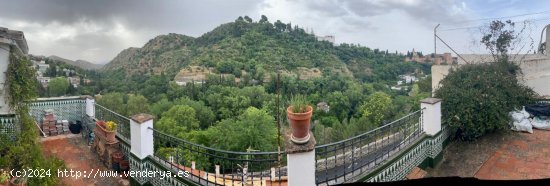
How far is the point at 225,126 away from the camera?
28.5 meters

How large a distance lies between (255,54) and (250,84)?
37.0 feet

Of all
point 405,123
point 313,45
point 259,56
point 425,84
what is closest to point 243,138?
point 425,84

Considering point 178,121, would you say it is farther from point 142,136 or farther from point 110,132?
point 142,136

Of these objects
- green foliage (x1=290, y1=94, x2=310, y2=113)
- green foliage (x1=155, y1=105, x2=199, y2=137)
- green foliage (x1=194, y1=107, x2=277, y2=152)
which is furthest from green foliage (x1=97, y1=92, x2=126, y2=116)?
green foliage (x1=290, y1=94, x2=310, y2=113)

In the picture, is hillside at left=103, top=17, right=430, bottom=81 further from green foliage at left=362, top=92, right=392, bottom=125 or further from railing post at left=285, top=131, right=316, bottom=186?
railing post at left=285, top=131, right=316, bottom=186

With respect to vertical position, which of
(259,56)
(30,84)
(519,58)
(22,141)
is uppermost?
(259,56)

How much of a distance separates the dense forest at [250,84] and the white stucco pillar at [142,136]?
1873cm

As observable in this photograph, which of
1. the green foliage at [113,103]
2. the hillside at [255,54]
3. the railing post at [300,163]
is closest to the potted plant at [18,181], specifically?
the railing post at [300,163]

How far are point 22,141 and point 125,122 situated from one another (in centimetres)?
138

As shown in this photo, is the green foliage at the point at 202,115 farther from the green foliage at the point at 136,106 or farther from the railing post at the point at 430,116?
the railing post at the point at 430,116

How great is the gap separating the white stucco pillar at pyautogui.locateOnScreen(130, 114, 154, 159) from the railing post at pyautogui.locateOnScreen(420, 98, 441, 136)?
4431 mm

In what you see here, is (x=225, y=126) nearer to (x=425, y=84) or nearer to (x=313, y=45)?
(x=425, y=84)

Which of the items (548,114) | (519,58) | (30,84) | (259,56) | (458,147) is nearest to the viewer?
(30,84)

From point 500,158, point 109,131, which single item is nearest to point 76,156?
point 109,131
